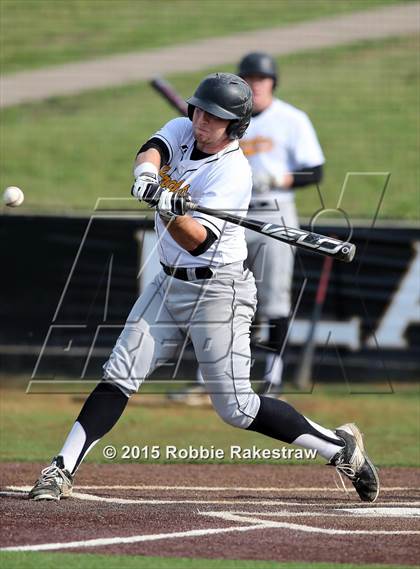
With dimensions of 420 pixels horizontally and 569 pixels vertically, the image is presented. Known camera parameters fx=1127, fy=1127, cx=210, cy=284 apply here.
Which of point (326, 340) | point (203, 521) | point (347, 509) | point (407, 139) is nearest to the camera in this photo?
point (203, 521)

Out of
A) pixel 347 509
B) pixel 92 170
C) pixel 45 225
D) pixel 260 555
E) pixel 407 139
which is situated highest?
pixel 260 555

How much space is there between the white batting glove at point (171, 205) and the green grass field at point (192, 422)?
8.23 ft

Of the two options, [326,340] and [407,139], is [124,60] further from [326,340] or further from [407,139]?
[326,340]

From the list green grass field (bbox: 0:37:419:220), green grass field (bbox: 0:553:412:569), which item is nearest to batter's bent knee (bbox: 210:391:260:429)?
→ green grass field (bbox: 0:553:412:569)

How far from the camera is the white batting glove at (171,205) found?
459cm

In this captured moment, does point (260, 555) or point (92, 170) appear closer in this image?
point (260, 555)

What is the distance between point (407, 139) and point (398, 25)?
108 inches

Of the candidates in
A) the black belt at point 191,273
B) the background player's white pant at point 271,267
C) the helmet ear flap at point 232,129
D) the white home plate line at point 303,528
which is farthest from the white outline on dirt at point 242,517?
the background player's white pant at point 271,267

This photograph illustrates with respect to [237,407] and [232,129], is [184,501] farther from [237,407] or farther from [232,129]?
[232,129]

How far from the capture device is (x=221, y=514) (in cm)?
468

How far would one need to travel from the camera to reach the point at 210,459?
700cm

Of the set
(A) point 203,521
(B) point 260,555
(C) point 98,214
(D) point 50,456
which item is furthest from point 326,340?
(B) point 260,555

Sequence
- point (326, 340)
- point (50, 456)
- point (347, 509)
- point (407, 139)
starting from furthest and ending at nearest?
point (407, 139) → point (326, 340) → point (50, 456) → point (347, 509)

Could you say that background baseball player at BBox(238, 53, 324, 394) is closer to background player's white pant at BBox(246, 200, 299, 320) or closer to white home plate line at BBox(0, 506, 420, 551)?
background player's white pant at BBox(246, 200, 299, 320)
